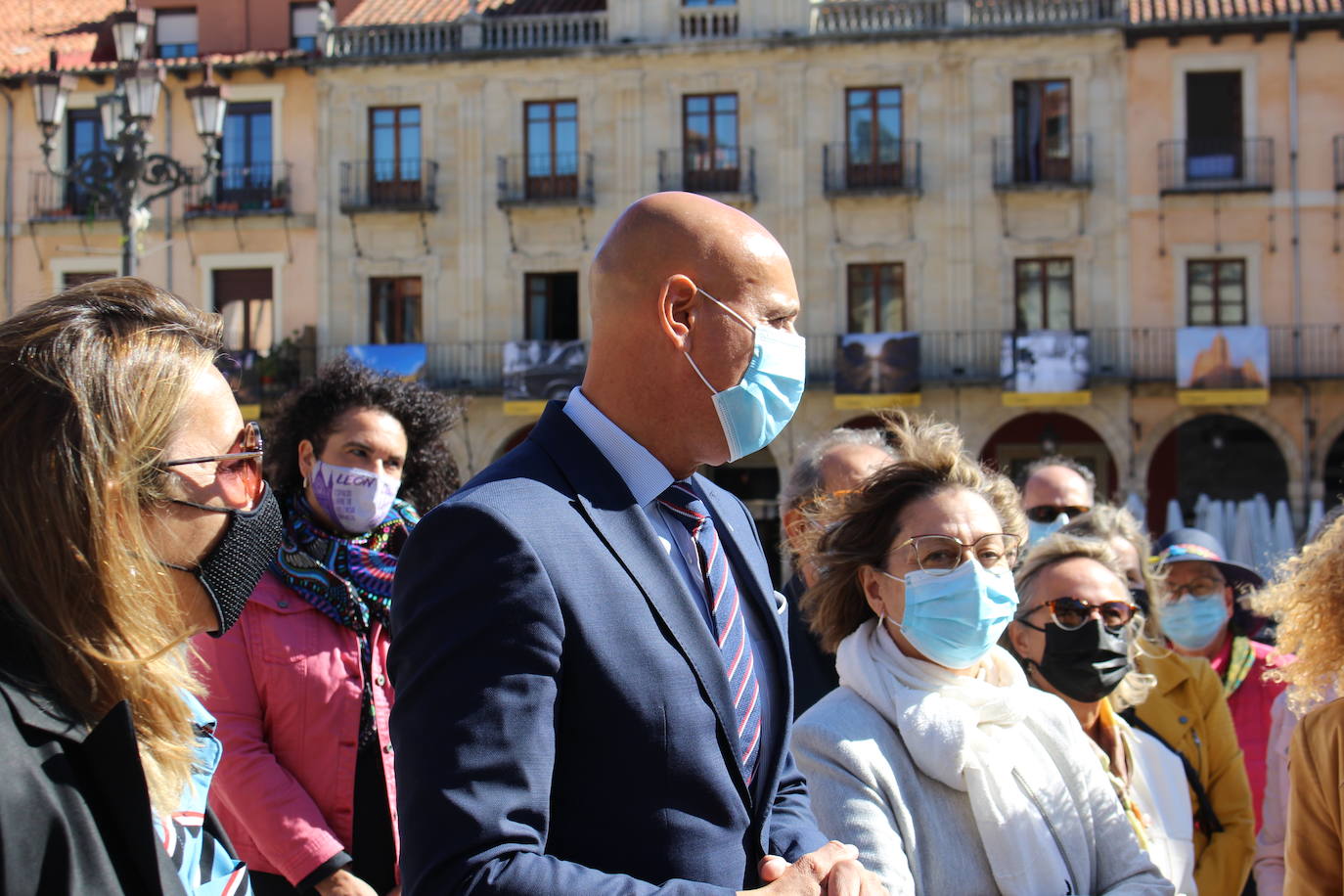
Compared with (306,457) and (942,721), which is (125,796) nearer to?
(942,721)

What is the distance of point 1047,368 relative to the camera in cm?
2178

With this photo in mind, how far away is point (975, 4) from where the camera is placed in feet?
74.1

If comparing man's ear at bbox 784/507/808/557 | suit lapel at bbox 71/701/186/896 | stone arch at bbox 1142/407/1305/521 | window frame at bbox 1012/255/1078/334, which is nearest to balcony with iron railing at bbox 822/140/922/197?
window frame at bbox 1012/255/1078/334

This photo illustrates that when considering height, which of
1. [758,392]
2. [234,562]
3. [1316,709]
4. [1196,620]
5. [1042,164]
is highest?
[1042,164]

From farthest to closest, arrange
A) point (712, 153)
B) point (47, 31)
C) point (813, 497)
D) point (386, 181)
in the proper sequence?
point (47, 31)
point (386, 181)
point (712, 153)
point (813, 497)

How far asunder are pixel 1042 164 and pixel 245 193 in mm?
15040

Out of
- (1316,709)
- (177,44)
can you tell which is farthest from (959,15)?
(1316,709)

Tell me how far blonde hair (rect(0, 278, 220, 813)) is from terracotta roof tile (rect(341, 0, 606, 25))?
23889 mm

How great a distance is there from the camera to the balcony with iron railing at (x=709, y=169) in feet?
74.9

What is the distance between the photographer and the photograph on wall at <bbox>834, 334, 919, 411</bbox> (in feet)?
72.6

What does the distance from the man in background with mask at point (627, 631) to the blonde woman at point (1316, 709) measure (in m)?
1.24

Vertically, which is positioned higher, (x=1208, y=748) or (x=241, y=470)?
(x=241, y=470)

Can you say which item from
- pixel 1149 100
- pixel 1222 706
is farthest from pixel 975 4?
pixel 1222 706

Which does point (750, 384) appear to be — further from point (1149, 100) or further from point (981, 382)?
point (1149, 100)
